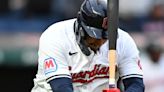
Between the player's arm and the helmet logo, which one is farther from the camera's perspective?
the player's arm

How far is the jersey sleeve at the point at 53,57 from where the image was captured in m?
5.65

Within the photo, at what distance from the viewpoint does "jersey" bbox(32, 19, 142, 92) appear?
5.71m

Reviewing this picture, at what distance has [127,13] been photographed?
11.5m

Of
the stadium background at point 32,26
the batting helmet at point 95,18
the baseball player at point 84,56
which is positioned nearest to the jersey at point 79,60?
the baseball player at point 84,56

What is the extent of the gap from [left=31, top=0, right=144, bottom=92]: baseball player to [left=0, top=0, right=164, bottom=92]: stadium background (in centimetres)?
442

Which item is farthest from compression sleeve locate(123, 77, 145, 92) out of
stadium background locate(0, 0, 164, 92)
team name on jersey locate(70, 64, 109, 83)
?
stadium background locate(0, 0, 164, 92)

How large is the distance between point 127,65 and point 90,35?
477mm

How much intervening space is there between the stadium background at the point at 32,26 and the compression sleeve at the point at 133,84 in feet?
14.5

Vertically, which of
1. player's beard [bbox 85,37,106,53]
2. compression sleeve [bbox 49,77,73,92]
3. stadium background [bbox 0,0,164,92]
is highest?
stadium background [bbox 0,0,164,92]

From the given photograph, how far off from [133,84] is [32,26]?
519 cm

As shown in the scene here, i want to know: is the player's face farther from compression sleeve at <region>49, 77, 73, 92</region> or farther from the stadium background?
the stadium background

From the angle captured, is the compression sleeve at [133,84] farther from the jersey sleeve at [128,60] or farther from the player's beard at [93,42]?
the player's beard at [93,42]

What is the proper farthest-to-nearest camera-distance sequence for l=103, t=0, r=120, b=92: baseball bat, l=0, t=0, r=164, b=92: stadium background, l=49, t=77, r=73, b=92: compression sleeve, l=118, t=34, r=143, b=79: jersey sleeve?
l=0, t=0, r=164, b=92: stadium background < l=118, t=34, r=143, b=79: jersey sleeve < l=49, t=77, r=73, b=92: compression sleeve < l=103, t=0, r=120, b=92: baseball bat

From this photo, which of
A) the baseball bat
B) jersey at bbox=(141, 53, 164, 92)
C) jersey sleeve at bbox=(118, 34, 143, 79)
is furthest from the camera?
jersey at bbox=(141, 53, 164, 92)
